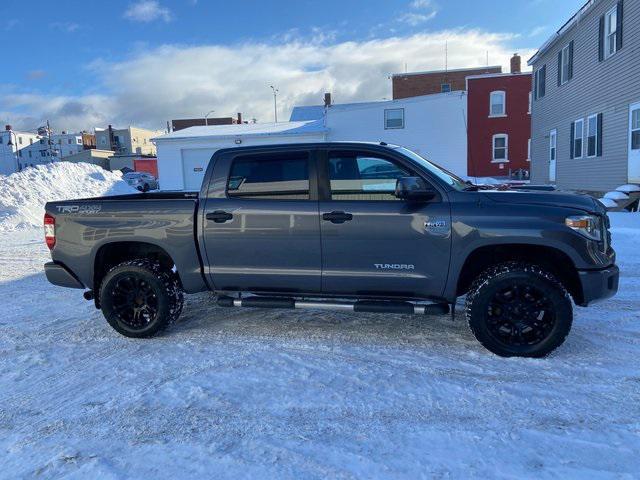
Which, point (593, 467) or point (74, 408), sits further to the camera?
point (74, 408)

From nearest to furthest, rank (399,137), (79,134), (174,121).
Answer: (399,137), (174,121), (79,134)

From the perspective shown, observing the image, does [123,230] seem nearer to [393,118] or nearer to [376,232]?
[376,232]

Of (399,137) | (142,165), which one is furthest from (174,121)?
(399,137)

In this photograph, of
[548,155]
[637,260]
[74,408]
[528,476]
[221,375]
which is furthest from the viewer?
[548,155]

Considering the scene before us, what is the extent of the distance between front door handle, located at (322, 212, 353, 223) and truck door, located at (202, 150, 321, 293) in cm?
10

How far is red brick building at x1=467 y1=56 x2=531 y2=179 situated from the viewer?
3216 centimetres

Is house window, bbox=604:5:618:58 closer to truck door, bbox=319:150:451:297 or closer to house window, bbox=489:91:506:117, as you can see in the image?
truck door, bbox=319:150:451:297

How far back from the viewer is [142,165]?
55.1 meters

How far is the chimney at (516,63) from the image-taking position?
36.3m

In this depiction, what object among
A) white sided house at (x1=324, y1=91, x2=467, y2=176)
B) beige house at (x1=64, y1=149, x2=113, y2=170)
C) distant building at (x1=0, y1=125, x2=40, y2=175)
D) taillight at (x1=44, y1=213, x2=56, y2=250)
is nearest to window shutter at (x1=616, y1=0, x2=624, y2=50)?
white sided house at (x1=324, y1=91, x2=467, y2=176)

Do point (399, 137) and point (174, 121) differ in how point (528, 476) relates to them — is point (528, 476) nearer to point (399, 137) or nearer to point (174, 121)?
point (399, 137)

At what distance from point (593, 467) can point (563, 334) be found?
5.00 ft

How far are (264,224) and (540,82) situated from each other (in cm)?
2177

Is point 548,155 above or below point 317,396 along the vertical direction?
above
